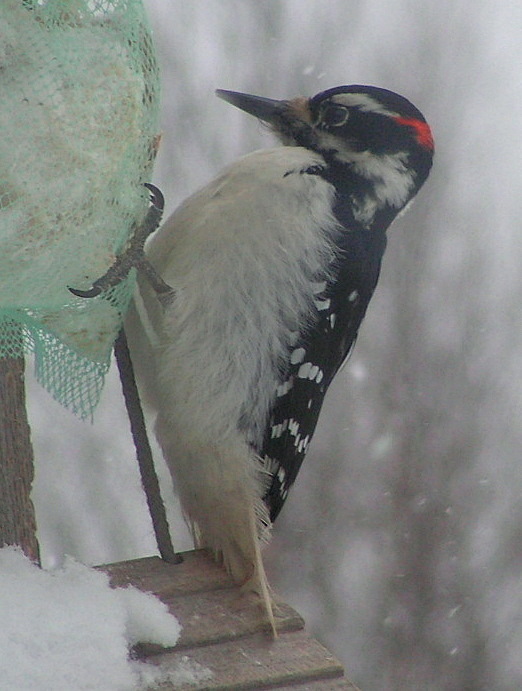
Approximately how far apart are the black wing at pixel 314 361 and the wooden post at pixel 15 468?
0.46 meters

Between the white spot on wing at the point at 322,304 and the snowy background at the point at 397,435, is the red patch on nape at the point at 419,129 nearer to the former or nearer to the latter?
the white spot on wing at the point at 322,304

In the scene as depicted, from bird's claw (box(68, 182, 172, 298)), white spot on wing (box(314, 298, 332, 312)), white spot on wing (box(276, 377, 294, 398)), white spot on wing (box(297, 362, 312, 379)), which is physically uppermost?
bird's claw (box(68, 182, 172, 298))

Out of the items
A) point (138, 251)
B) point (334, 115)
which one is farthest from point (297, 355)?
point (334, 115)

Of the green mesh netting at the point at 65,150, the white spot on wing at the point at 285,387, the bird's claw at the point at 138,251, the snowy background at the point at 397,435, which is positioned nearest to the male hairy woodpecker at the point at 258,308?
the white spot on wing at the point at 285,387

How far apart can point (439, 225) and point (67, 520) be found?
2530mm

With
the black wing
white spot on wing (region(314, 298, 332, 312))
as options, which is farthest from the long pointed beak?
white spot on wing (region(314, 298, 332, 312))

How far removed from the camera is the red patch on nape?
198cm

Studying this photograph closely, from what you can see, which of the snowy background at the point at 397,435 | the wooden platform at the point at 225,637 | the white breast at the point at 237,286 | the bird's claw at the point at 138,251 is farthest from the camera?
the snowy background at the point at 397,435

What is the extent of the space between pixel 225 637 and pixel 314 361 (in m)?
0.58

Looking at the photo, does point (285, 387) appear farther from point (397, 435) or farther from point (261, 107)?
point (397, 435)

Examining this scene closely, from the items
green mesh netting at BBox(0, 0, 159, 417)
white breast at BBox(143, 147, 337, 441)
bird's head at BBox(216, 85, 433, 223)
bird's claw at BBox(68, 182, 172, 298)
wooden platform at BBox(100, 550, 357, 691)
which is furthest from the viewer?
bird's head at BBox(216, 85, 433, 223)

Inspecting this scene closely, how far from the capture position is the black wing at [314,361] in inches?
71.7

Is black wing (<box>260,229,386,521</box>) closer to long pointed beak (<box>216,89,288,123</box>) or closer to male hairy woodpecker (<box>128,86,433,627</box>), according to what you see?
male hairy woodpecker (<box>128,86,433,627</box>)

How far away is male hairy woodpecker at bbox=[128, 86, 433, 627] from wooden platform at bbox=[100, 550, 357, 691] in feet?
0.23
